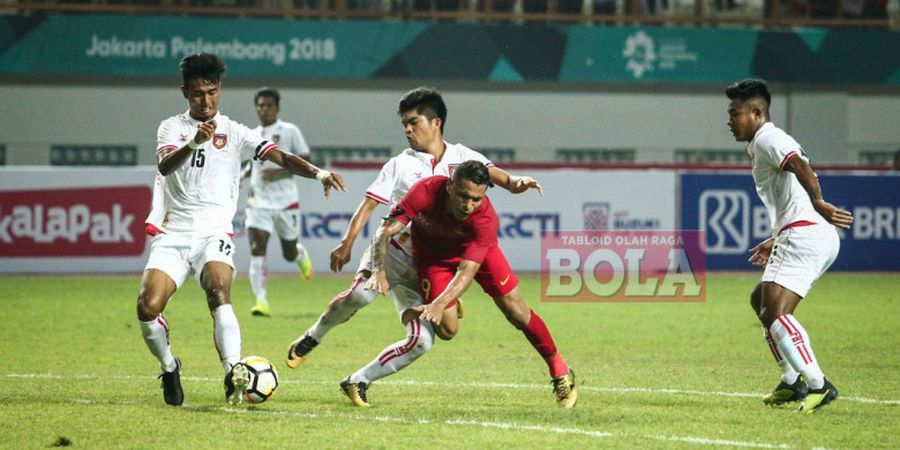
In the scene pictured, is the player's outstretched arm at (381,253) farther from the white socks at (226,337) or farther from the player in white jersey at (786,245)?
the player in white jersey at (786,245)

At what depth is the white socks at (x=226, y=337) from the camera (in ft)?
26.0

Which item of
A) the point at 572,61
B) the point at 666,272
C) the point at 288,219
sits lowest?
the point at 666,272

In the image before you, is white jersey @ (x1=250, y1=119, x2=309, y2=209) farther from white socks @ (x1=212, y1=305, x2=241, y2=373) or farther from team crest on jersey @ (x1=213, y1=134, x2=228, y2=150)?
white socks @ (x1=212, y1=305, x2=241, y2=373)

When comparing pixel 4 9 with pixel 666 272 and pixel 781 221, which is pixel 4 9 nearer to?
pixel 666 272

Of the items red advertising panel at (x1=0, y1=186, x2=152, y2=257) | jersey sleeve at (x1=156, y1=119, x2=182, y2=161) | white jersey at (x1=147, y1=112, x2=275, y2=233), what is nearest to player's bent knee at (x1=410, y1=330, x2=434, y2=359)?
white jersey at (x1=147, y1=112, x2=275, y2=233)

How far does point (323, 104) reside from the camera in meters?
27.7

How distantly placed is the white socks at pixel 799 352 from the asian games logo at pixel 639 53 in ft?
65.4

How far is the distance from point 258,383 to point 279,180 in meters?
7.72

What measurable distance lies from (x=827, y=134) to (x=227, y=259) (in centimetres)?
2309

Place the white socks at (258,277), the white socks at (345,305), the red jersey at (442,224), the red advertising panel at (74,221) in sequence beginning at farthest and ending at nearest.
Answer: the red advertising panel at (74,221) → the white socks at (258,277) → the white socks at (345,305) → the red jersey at (442,224)

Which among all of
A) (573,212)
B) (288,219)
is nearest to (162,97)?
(573,212)

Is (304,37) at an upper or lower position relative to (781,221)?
upper

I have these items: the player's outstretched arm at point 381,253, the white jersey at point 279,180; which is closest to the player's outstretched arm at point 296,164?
the player's outstretched arm at point 381,253

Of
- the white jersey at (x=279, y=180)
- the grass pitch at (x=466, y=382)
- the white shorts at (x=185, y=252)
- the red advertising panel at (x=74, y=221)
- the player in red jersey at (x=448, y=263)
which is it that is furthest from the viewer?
the red advertising panel at (x=74, y=221)
